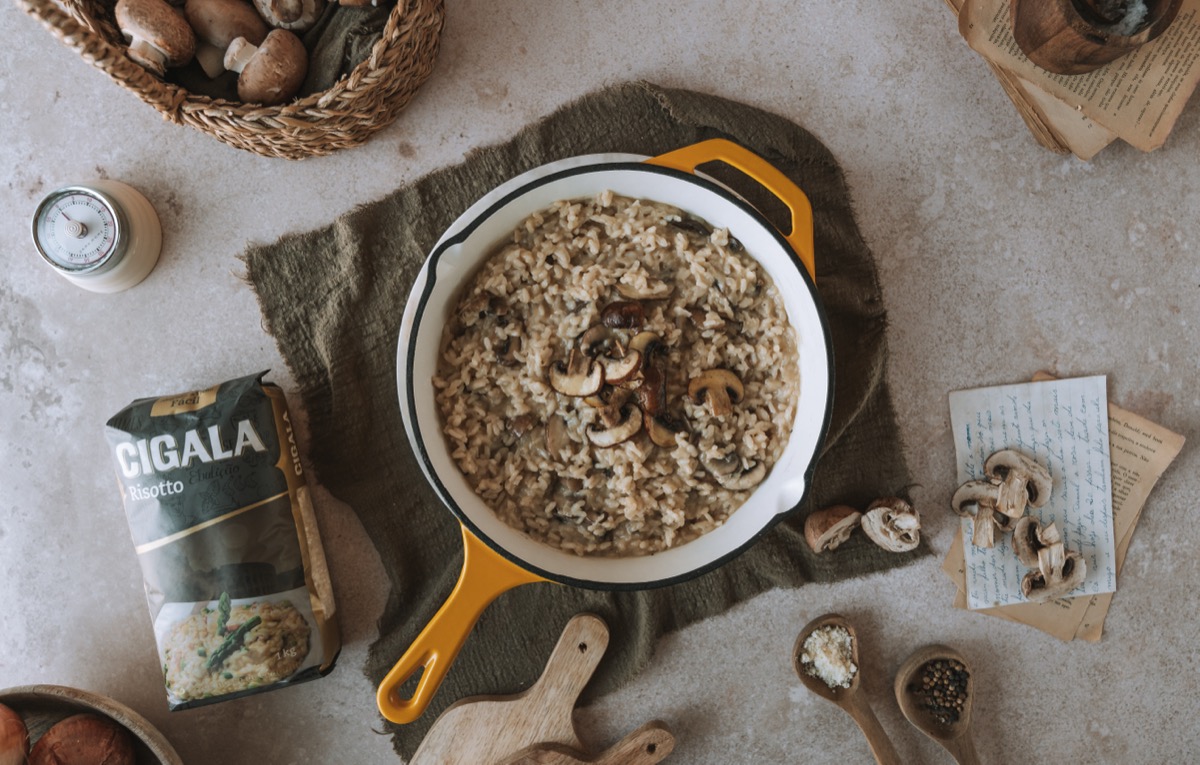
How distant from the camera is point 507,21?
1688mm

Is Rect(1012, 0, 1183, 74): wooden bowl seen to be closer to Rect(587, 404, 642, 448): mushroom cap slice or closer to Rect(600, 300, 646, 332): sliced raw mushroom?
Rect(600, 300, 646, 332): sliced raw mushroom

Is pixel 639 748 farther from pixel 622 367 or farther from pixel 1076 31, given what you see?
pixel 1076 31

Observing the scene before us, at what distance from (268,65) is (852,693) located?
182cm

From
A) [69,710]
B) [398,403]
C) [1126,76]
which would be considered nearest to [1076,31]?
[1126,76]

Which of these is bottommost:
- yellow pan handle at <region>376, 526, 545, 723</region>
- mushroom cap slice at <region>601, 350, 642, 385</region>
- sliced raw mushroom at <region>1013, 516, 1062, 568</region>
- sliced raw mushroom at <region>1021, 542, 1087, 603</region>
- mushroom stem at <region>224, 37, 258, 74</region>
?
sliced raw mushroom at <region>1021, 542, 1087, 603</region>

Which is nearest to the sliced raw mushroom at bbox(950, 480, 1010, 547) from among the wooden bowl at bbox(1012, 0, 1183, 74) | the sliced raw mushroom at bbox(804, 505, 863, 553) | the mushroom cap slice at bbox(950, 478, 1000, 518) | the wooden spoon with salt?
the mushroom cap slice at bbox(950, 478, 1000, 518)

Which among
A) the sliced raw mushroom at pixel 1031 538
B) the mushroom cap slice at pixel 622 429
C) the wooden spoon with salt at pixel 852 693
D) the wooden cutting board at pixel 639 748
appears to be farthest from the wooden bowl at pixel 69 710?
the sliced raw mushroom at pixel 1031 538

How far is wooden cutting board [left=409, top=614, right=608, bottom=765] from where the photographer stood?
1.69 meters

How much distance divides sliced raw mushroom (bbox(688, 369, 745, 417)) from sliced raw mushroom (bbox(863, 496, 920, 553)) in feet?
1.49

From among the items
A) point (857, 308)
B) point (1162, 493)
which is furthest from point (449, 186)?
point (1162, 493)

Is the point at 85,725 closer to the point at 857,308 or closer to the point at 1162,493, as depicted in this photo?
the point at 857,308

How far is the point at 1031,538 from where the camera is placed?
175cm

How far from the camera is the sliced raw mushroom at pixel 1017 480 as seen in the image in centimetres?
169

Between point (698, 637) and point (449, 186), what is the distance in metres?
1.17
